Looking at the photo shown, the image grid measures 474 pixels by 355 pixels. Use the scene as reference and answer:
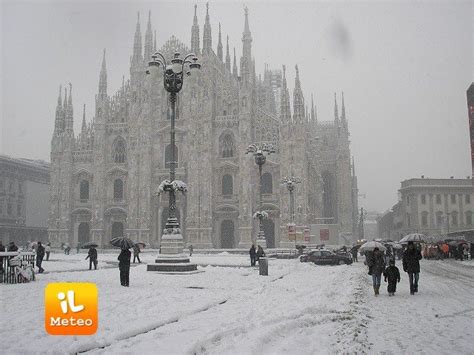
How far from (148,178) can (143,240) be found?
21.4ft

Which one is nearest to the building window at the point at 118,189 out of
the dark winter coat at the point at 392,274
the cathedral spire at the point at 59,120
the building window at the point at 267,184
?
the cathedral spire at the point at 59,120

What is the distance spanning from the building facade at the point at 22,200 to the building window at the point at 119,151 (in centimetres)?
1850

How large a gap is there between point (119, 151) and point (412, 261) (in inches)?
1742

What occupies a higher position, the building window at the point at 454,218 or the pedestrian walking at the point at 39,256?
the building window at the point at 454,218

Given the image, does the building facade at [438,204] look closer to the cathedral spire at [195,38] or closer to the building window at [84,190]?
the cathedral spire at [195,38]

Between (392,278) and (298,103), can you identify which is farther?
(298,103)

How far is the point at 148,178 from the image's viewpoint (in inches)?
1989

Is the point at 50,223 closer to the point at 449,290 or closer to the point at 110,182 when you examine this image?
the point at 110,182

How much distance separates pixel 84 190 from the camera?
53438 mm

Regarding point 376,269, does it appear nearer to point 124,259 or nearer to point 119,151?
point 124,259

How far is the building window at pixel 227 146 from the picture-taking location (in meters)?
50.1

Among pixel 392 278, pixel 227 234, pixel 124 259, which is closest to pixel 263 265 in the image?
pixel 124 259

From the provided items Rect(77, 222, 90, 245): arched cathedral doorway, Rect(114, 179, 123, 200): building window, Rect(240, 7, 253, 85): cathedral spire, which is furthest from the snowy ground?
Rect(77, 222, 90, 245): arched cathedral doorway

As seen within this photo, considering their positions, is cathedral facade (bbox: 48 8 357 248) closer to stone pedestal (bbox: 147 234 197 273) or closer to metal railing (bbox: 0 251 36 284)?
stone pedestal (bbox: 147 234 197 273)
